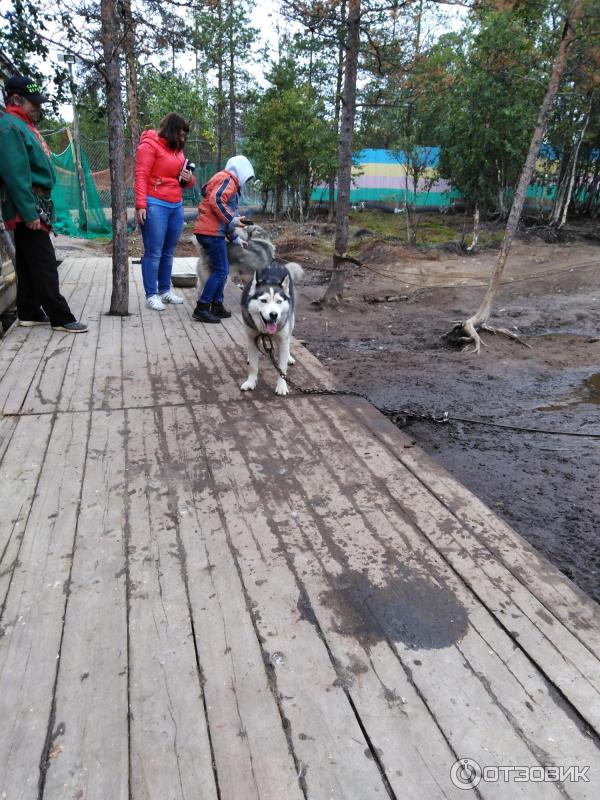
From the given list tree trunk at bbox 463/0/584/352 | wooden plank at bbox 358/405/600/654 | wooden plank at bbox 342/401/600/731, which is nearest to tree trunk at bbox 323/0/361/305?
tree trunk at bbox 463/0/584/352

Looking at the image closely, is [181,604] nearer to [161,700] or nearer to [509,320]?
[161,700]

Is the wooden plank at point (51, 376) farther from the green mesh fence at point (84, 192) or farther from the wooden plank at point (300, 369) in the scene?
the green mesh fence at point (84, 192)

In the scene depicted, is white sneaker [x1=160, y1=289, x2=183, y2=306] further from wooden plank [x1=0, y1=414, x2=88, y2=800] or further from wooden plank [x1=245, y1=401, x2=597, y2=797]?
wooden plank [x1=245, y1=401, x2=597, y2=797]

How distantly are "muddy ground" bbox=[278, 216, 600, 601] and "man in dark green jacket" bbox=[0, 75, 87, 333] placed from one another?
8.85ft

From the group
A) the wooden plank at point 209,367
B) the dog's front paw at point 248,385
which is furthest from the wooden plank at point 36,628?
the dog's front paw at point 248,385

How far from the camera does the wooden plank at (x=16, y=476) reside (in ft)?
6.68

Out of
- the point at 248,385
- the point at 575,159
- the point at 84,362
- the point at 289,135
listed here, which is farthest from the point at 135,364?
the point at 289,135

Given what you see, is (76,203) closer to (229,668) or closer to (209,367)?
(209,367)

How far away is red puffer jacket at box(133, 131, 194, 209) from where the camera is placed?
4891mm

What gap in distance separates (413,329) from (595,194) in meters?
14.1

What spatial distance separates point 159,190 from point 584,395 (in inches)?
184

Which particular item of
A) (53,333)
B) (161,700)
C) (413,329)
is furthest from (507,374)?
(161,700)

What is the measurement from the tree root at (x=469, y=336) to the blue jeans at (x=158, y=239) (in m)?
3.68

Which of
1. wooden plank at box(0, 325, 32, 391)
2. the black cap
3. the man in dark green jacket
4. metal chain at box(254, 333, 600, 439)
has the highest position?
the black cap
